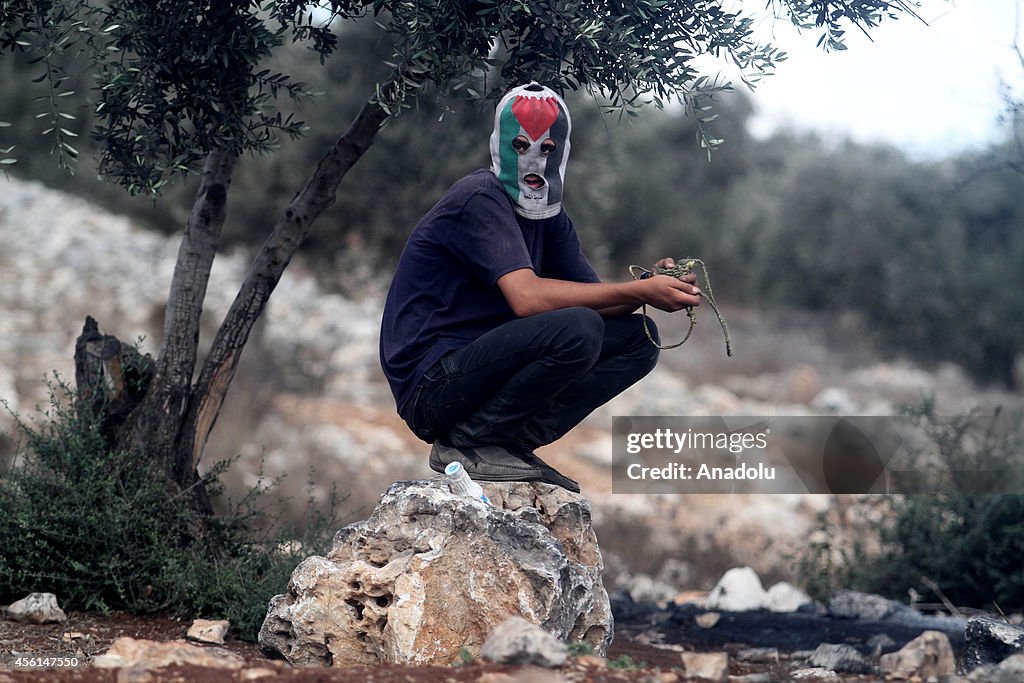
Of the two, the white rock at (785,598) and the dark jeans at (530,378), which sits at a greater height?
the dark jeans at (530,378)

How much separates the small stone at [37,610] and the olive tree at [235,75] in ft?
2.97

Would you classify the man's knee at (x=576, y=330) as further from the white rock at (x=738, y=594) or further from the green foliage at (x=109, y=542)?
the white rock at (x=738, y=594)

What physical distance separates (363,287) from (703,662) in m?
10.6

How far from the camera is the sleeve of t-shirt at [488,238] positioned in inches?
165

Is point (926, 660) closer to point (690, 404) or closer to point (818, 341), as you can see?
point (690, 404)

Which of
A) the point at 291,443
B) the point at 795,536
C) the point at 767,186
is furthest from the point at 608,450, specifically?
the point at 767,186

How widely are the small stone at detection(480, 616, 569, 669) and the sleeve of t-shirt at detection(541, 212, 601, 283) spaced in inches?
77.7

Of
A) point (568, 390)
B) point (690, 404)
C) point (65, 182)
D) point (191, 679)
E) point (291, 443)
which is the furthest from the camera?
point (65, 182)

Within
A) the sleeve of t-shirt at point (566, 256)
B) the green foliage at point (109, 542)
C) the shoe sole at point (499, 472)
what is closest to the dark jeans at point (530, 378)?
the shoe sole at point (499, 472)

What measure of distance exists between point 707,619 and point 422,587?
3611 millimetres

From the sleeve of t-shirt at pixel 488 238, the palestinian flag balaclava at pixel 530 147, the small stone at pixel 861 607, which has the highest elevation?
the palestinian flag balaclava at pixel 530 147

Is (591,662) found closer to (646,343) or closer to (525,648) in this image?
(525,648)

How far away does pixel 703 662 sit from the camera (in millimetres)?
3523

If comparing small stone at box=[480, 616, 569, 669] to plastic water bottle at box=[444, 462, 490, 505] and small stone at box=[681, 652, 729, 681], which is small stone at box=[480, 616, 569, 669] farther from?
plastic water bottle at box=[444, 462, 490, 505]
